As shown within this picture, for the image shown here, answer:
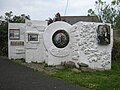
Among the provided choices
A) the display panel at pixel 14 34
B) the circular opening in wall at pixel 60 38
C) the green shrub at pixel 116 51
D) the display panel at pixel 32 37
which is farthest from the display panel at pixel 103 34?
the display panel at pixel 14 34

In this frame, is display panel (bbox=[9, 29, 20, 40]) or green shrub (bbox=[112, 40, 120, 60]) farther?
display panel (bbox=[9, 29, 20, 40])

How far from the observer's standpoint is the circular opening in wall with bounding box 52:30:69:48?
1986 centimetres

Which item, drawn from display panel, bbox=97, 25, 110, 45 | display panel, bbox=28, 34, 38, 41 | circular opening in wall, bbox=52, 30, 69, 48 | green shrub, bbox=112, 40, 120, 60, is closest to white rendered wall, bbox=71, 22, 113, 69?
display panel, bbox=97, 25, 110, 45

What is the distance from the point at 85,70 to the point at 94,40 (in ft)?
6.53

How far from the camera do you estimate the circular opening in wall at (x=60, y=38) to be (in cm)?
1986

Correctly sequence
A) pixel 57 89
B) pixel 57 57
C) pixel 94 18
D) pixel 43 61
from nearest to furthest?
1. pixel 57 89
2. pixel 57 57
3. pixel 43 61
4. pixel 94 18

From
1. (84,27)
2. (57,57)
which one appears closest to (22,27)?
(57,57)

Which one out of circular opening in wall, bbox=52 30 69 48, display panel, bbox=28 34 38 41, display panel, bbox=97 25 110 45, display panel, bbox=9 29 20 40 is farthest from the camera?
display panel, bbox=9 29 20 40

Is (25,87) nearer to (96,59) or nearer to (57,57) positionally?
(96,59)

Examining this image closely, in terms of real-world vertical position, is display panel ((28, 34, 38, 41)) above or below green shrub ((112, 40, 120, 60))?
above

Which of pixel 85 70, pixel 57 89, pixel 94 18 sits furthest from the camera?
pixel 94 18

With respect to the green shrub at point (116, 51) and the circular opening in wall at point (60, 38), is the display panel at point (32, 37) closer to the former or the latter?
the circular opening in wall at point (60, 38)

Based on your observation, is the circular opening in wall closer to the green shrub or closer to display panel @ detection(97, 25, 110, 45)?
display panel @ detection(97, 25, 110, 45)

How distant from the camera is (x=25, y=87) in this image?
1094 cm
